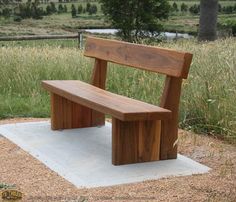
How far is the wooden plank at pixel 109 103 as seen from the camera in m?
5.07

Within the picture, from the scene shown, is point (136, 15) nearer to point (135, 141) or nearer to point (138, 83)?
point (138, 83)

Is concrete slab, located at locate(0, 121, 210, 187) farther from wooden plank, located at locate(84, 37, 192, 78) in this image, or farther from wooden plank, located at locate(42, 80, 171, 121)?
wooden plank, located at locate(84, 37, 192, 78)

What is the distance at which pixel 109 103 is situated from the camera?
5.45 meters

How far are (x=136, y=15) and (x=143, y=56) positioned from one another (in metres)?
14.8

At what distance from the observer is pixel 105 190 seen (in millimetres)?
4695

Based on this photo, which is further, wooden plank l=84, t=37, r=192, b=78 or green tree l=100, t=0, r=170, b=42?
green tree l=100, t=0, r=170, b=42

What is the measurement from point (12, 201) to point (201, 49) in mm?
5379

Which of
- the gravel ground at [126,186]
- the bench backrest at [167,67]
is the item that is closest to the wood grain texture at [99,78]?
the bench backrest at [167,67]

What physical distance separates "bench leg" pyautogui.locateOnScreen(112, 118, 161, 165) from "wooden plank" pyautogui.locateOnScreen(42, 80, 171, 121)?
151 millimetres

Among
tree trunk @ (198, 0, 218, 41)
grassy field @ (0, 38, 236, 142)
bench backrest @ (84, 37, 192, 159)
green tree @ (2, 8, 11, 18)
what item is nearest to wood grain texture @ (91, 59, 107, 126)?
bench backrest @ (84, 37, 192, 159)

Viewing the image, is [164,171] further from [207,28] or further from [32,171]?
[207,28]

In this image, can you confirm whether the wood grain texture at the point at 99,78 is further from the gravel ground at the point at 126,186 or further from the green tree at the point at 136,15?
the green tree at the point at 136,15

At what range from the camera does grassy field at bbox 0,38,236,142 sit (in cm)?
648

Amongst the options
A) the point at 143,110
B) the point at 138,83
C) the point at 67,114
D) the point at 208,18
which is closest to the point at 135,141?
the point at 143,110
